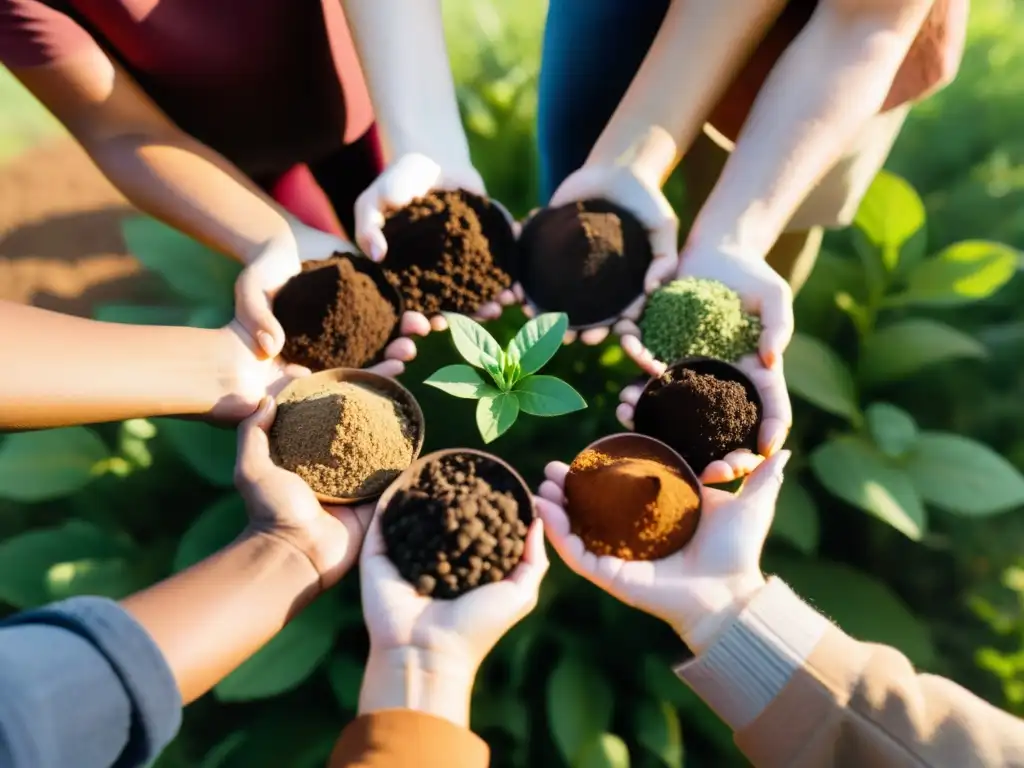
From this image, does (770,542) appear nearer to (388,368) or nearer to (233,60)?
(388,368)

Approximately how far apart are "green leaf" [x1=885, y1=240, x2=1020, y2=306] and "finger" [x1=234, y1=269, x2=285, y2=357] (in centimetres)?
126

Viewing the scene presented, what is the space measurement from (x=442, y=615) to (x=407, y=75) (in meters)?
0.93

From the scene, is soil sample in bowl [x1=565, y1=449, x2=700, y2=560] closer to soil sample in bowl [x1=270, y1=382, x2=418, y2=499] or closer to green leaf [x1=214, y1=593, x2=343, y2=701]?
soil sample in bowl [x1=270, y1=382, x2=418, y2=499]

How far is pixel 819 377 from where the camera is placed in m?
1.38

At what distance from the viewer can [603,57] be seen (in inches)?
51.3

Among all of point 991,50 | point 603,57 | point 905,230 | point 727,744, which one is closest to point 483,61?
point 603,57

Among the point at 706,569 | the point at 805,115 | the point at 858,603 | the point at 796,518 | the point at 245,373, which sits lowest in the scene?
the point at 858,603

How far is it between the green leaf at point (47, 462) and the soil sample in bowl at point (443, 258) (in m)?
0.81

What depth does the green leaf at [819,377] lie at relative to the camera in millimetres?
1338

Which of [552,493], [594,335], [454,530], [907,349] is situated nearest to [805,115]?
[594,335]

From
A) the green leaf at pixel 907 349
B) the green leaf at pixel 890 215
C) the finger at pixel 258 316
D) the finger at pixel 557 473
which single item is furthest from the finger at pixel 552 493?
the green leaf at pixel 890 215

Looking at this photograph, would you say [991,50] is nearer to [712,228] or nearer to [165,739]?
[712,228]

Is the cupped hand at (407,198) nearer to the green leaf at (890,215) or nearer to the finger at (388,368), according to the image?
the finger at (388,368)

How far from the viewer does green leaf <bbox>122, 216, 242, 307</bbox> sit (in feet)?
5.27
